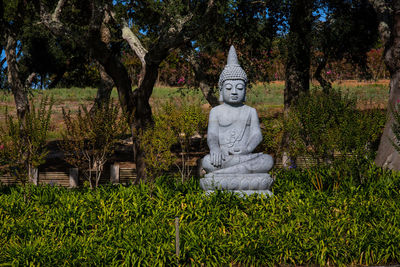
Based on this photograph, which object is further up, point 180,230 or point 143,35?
point 143,35

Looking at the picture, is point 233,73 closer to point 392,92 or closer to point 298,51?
point 392,92

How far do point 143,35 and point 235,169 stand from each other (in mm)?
9303

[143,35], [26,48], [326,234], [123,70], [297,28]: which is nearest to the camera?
[326,234]

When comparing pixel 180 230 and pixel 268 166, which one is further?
pixel 268 166

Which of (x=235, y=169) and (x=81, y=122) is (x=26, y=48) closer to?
(x=81, y=122)

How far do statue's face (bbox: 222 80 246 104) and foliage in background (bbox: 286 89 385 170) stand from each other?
2329mm

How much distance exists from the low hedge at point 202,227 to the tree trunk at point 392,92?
2230 millimetres

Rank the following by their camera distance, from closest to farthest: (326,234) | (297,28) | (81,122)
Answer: (326,234)
(81,122)
(297,28)

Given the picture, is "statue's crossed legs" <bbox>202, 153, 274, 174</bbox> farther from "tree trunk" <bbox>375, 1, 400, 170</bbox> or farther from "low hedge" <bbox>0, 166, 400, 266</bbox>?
"tree trunk" <bbox>375, 1, 400, 170</bbox>

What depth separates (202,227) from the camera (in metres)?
6.04

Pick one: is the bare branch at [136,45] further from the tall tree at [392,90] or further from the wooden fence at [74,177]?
the tall tree at [392,90]

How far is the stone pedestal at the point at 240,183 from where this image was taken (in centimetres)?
711

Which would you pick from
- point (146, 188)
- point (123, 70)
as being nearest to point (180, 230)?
point (146, 188)

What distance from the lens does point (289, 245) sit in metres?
5.66
